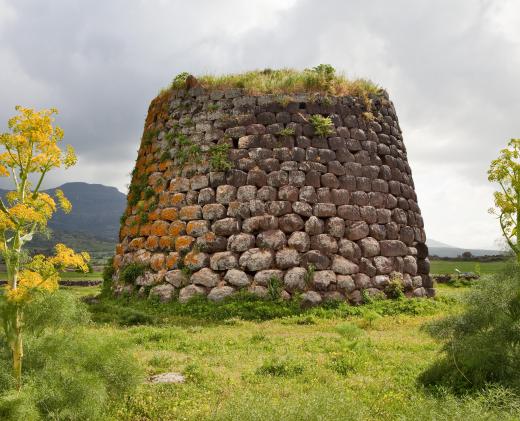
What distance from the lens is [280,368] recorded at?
6.41 m

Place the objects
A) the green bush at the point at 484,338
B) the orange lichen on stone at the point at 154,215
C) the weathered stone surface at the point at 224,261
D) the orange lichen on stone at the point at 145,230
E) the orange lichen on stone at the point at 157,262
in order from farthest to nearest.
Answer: the orange lichen on stone at the point at 145,230 → the orange lichen on stone at the point at 154,215 → the orange lichen on stone at the point at 157,262 → the weathered stone surface at the point at 224,261 → the green bush at the point at 484,338

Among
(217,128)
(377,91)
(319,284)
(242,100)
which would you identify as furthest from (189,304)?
(377,91)

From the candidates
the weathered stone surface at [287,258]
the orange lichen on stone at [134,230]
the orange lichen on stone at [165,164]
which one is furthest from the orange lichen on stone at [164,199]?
the weathered stone surface at [287,258]

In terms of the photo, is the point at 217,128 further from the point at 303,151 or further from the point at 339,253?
the point at 339,253

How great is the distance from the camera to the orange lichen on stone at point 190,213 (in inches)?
469

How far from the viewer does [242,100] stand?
1280cm

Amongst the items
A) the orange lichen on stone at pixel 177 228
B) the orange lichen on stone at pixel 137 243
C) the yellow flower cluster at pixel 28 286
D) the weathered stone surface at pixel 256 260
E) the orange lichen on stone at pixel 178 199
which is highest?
the orange lichen on stone at pixel 178 199

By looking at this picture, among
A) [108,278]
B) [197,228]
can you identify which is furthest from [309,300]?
[108,278]

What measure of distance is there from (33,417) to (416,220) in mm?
11782

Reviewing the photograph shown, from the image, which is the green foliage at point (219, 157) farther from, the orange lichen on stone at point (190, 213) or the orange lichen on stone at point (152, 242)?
the orange lichen on stone at point (152, 242)

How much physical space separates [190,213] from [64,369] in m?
7.60

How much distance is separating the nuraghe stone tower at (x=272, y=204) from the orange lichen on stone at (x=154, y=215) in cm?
→ 4

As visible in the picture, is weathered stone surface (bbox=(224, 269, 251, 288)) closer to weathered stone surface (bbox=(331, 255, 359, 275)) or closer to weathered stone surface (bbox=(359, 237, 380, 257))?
weathered stone surface (bbox=(331, 255, 359, 275))

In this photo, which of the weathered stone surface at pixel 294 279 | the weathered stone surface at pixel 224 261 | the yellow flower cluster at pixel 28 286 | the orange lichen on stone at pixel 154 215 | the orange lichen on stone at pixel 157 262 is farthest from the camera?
the orange lichen on stone at pixel 154 215
